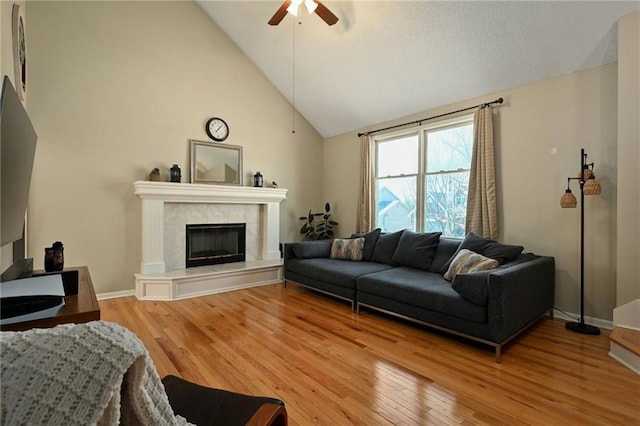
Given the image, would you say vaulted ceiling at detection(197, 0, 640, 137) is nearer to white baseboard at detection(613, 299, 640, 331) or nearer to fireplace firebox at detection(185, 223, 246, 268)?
white baseboard at detection(613, 299, 640, 331)

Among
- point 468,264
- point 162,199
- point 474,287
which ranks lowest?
point 474,287

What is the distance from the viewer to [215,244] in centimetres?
494

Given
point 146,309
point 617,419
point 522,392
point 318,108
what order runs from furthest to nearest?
point 318,108 < point 146,309 < point 522,392 < point 617,419

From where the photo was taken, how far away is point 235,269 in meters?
4.49

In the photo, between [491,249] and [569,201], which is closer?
[569,201]

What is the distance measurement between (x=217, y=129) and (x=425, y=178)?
129 inches

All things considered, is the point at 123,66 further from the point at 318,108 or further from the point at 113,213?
the point at 318,108

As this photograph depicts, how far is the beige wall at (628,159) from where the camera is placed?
261cm

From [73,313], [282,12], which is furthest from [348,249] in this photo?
[73,313]

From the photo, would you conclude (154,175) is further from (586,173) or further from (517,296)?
(586,173)

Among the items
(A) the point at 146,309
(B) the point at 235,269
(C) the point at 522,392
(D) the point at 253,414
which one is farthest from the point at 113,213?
(C) the point at 522,392

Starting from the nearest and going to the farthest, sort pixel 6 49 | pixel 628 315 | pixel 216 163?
pixel 6 49
pixel 628 315
pixel 216 163

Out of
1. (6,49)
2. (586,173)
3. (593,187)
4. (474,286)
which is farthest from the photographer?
(586,173)

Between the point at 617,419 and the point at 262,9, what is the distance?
5.25 metres
